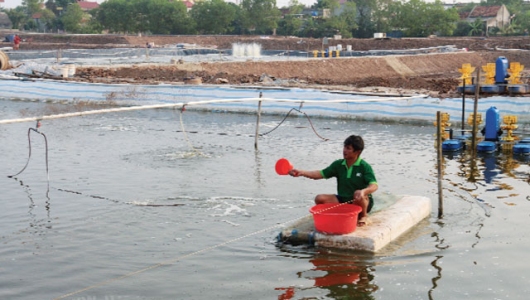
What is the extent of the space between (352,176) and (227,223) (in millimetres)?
2226

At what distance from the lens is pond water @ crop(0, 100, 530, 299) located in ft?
26.2

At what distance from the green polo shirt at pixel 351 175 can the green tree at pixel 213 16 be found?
7881 centimetres

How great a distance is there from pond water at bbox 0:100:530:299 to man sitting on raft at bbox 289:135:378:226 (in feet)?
2.20

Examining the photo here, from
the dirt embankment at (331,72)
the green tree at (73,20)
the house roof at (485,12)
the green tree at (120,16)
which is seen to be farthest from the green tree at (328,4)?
the dirt embankment at (331,72)

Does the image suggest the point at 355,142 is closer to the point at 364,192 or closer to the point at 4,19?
the point at 364,192

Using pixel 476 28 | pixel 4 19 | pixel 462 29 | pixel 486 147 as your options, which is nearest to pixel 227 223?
pixel 486 147

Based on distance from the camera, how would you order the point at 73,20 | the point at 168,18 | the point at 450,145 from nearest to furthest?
the point at 450,145, the point at 168,18, the point at 73,20

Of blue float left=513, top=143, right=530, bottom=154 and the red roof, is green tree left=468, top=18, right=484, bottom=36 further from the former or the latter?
the red roof

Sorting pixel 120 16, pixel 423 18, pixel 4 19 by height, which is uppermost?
pixel 4 19

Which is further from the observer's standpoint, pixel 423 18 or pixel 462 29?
pixel 462 29

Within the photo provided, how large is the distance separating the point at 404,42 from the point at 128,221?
5350cm

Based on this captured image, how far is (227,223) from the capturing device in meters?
10.4

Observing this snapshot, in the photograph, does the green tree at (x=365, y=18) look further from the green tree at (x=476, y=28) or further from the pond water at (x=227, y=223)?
the pond water at (x=227, y=223)

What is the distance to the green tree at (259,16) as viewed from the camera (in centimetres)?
8938
